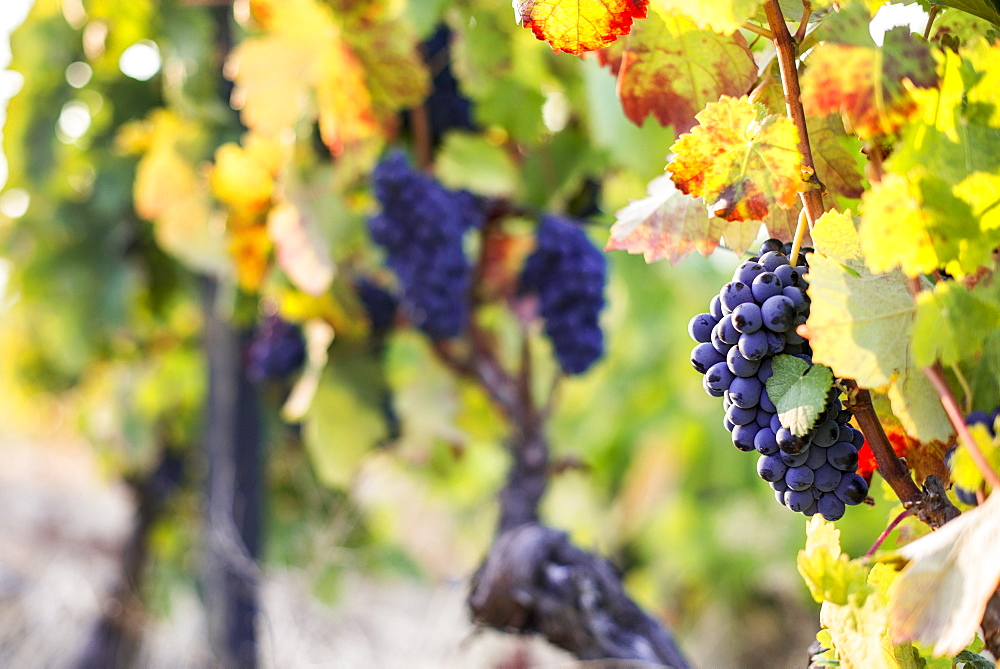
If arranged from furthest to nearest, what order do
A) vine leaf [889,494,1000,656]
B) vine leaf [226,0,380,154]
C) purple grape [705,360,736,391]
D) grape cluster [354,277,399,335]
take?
1. grape cluster [354,277,399,335]
2. vine leaf [226,0,380,154]
3. purple grape [705,360,736,391]
4. vine leaf [889,494,1000,656]

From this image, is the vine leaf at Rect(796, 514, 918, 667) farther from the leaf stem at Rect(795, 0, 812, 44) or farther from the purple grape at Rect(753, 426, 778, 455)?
the leaf stem at Rect(795, 0, 812, 44)

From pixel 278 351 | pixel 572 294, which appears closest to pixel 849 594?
pixel 572 294

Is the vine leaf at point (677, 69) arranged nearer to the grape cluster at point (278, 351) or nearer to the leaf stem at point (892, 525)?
the leaf stem at point (892, 525)

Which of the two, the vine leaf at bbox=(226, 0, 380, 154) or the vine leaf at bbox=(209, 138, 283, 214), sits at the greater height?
the vine leaf at bbox=(226, 0, 380, 154)

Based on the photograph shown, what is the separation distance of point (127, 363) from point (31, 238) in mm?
420

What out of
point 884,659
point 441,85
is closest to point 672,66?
point 884,659

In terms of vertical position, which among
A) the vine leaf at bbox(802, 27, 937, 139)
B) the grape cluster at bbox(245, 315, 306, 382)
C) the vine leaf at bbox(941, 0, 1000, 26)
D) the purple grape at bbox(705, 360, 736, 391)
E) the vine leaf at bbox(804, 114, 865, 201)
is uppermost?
the vine leaf at bbox(941, 0, 1000, 26)

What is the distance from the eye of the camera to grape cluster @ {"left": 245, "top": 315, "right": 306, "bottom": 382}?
128 centimetres

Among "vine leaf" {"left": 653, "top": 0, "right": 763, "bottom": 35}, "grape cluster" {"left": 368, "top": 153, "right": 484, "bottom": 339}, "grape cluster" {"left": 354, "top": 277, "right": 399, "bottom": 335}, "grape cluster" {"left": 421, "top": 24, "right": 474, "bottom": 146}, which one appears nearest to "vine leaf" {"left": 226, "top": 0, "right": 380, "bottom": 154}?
"grape cluster" {"left": 368, "top": 153, "right": 484, "bottom": 339}

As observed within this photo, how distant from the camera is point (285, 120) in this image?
0.95 meters

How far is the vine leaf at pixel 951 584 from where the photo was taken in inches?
10.1

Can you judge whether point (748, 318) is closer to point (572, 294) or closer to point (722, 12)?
point (722, 12)

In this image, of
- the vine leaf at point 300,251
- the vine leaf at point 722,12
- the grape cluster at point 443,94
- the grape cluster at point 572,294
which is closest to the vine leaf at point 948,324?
the vine leaf at point 722,12

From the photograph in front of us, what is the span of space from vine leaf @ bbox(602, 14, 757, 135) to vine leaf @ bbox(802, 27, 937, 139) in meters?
0.10
